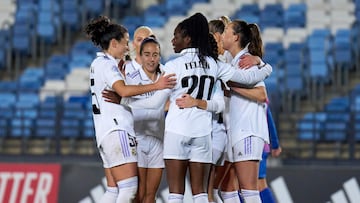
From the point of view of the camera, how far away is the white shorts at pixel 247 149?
29.8 ft

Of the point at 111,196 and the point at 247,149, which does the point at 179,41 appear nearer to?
the point at 247,149

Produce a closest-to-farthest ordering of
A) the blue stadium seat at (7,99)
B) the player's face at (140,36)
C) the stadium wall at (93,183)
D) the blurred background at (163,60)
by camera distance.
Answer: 1. the player's face at (140,36)
2. the stadium wall at (93,183)
3. the blurred background at (163,60)
4. the blue stadium seat at (7,99)

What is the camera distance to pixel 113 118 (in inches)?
350

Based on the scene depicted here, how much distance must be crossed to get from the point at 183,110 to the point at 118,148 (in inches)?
27.2

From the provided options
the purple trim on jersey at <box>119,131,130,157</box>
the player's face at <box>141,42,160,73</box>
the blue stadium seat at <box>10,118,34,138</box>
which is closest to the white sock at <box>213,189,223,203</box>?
the purple trim on jersey at <box>119,131,130,157</box>

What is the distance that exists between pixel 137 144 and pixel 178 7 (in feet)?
32.9

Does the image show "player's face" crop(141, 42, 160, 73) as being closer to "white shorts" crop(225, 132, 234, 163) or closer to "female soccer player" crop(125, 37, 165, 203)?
"female soccer player" crop(125, 37, 165, 203)

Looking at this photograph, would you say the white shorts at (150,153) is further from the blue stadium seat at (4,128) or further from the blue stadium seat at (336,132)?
the blue stadium seat at (4,128)

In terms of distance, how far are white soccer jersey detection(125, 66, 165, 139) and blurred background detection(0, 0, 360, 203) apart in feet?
12.0

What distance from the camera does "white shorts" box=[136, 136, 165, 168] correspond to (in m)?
9.24

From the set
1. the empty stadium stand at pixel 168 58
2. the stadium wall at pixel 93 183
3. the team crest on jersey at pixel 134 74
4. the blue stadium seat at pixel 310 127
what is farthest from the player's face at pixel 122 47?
the blue stadium seat at pixel 310 127

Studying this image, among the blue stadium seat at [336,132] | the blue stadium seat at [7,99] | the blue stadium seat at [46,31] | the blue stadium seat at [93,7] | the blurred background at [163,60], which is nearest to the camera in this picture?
the blurred background at [163,60]

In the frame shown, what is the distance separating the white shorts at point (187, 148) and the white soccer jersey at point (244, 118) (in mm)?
557

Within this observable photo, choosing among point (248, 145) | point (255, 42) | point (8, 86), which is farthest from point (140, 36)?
point (8, 86)
